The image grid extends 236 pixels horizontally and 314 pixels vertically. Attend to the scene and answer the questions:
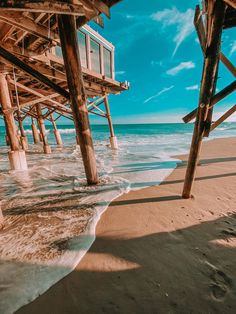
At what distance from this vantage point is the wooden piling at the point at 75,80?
9.03ft

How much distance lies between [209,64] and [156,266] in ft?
7.43

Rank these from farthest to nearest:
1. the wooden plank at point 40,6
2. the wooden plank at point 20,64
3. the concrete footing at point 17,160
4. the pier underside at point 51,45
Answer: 1. the concrete footing at point 17,160
2. the wooden plank at point 20,64
3. the pier underside at point 51,45
4. the wooden plank at point 40,6

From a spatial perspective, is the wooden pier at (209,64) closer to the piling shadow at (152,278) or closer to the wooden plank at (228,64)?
the wooden plank at (228,64)

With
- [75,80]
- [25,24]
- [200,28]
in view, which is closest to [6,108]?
[25,24]

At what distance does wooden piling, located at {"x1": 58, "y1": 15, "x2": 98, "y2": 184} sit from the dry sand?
130 cm

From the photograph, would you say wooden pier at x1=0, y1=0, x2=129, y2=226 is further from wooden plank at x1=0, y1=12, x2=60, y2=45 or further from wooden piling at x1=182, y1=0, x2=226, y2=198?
wooden piling at x1=182, y1=0, x2=226, y2=198

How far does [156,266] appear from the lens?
4.63 feet

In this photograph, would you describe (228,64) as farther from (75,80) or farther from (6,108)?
(6,108)

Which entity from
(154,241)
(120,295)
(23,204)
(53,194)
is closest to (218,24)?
(154,241)

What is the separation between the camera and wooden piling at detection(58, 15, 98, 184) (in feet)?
9.03

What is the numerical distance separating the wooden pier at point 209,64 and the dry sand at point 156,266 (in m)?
0.73

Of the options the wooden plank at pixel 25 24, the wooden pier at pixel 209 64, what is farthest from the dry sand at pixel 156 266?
the wooden plank at pixel 25 24

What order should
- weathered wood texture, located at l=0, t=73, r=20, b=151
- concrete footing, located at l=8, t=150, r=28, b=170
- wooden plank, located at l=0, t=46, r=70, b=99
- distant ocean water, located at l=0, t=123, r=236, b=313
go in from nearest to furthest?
distant ocean water, located at l=0, t=123, r=236, b=313, wooden plank, located at l=0, t=46, r=70, b=99, weathered wood texture, located at l=0, t=73, r=20, b=151, concrete footing, located at l=8, t=150, r=28, b=170

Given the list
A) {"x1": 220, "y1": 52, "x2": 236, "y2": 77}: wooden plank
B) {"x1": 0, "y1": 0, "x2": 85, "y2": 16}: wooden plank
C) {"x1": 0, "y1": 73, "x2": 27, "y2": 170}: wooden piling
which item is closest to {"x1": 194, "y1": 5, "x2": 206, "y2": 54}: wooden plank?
{"x1": 220, "y1": 52, "x2": 236, "y2": 77}: wooden plank
